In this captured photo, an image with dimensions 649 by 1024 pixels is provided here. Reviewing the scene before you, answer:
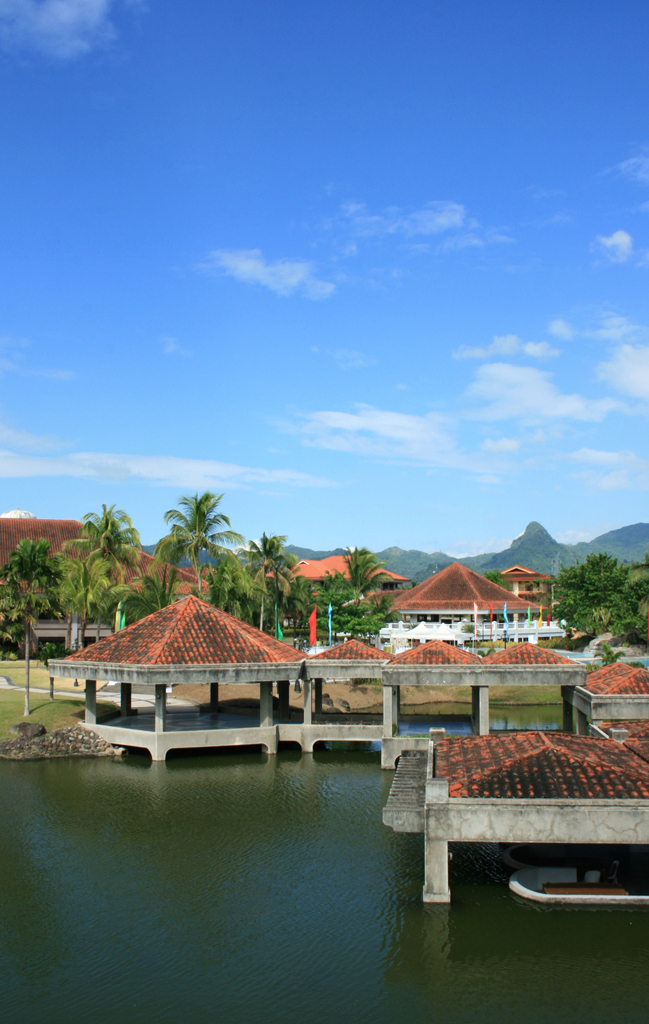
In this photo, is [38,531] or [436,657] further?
[38,531]

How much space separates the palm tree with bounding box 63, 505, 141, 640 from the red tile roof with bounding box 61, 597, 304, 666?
23052 millimetres

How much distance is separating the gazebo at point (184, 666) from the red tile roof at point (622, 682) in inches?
478

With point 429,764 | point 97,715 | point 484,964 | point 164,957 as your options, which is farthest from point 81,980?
point 97,715

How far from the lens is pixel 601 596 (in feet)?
230

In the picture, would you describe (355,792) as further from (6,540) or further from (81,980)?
(6,540)

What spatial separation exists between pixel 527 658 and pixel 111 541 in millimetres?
35568

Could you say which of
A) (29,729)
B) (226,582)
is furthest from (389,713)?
(226,582)

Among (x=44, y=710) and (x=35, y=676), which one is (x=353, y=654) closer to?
(x=44, y=710)

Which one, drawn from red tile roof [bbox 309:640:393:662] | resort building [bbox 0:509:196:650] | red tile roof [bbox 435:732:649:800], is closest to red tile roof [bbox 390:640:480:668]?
red tile roof [bbox 309:640:393:662]

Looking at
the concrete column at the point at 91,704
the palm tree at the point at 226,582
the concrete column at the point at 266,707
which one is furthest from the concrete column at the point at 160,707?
the palm tree at the point at 226,582

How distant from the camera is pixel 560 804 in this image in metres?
17.8

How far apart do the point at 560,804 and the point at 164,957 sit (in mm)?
8928

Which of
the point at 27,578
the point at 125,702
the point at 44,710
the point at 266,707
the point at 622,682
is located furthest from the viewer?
the point at 27,578

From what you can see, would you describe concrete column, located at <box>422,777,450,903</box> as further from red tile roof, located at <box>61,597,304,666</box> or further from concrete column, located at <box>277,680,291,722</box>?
concrete column, located at <box>277,680,291,722</box>
